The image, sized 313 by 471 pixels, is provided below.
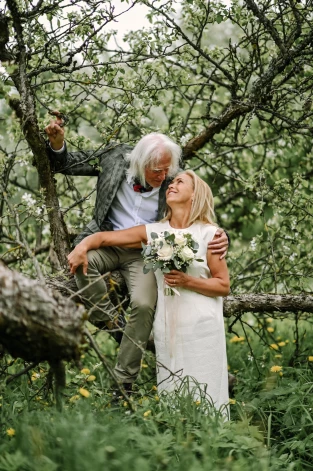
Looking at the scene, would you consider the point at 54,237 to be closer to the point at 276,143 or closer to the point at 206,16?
the point at 206,16

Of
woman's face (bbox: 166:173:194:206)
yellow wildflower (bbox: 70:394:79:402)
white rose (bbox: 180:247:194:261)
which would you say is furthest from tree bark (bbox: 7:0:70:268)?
yellow wildflower (bbox: 70:394:79:402)

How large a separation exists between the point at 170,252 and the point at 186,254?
10 centimetres

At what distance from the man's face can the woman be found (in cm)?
15

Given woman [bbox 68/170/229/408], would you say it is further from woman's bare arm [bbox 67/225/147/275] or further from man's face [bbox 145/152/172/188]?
man's face [bbox 145/152/172/188]

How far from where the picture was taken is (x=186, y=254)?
12.9 ft

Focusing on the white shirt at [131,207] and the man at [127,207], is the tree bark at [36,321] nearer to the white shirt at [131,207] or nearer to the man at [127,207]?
the man at [127,207]

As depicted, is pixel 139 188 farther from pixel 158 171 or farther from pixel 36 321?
pixel 36 321

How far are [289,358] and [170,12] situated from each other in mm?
3271

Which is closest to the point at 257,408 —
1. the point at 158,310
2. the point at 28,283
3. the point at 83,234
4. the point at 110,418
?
the point at 158,310

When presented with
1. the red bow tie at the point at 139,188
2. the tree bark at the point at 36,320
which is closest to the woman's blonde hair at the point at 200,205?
the red bow tie at the point at 139,188

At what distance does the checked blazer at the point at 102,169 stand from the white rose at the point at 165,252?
24.3 inches

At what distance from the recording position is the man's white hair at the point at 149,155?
4.32m

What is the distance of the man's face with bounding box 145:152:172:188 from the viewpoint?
14.2 feet

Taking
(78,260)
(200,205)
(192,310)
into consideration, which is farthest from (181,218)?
(78,260)
